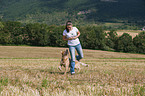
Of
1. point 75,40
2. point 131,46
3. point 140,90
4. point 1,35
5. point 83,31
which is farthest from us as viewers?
point 83,31

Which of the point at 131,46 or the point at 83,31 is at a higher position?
the point at 83,31

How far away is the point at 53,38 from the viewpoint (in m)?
76.9

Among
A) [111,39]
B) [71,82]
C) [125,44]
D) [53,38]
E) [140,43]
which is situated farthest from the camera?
[111,39]

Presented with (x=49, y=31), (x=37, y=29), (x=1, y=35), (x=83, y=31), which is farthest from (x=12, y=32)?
(x=83, y=31)

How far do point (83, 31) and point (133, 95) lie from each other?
80865 mm

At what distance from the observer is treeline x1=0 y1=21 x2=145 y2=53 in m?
75.1

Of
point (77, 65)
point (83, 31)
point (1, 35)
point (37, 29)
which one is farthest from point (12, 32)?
point (77, 65)

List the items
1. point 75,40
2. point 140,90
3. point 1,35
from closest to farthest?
point 140,90 → point 75,40 → point 1,35

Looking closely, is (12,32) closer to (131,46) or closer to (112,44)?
(112,44)

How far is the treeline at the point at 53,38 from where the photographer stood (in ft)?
246

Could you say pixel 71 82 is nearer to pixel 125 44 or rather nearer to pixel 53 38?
pixel 53 38

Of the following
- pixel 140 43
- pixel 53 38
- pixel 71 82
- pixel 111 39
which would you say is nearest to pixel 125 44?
pixel 140 43

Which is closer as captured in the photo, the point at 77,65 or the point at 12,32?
the point at 77,65

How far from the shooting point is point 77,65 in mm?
9562
